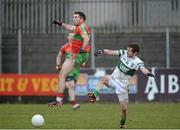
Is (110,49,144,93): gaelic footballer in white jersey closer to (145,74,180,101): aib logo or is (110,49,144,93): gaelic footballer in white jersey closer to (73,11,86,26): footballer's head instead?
(73,11,86,26): footballer's head

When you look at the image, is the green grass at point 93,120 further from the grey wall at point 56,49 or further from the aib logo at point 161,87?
the grey wall at point 56,49

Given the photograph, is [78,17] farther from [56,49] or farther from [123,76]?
[56,49]

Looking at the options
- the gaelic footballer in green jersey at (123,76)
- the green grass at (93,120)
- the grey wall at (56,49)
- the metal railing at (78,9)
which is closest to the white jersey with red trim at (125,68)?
the gaelic footballer in green jersey at (123,76)

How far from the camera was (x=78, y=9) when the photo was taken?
1160 inches

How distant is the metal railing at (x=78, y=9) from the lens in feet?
95.5

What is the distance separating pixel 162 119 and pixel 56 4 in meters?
13.4

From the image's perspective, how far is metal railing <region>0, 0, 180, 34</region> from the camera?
95.5 feet

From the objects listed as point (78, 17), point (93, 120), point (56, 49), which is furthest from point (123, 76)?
point (56, 49)

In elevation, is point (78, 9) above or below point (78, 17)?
above

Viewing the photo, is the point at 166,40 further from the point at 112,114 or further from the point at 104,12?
the point at 112,114

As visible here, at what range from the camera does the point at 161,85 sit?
26922 mm

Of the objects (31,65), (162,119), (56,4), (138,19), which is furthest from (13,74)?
(162,119)

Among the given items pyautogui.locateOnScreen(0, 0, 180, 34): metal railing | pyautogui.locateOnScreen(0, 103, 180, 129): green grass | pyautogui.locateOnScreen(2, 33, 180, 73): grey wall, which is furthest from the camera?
pyautogui.locateOnScreen(0, 0, 180, 34): metal railing

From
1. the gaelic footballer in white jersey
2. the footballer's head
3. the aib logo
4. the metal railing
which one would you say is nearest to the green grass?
the gaelic footballer in white jersey
